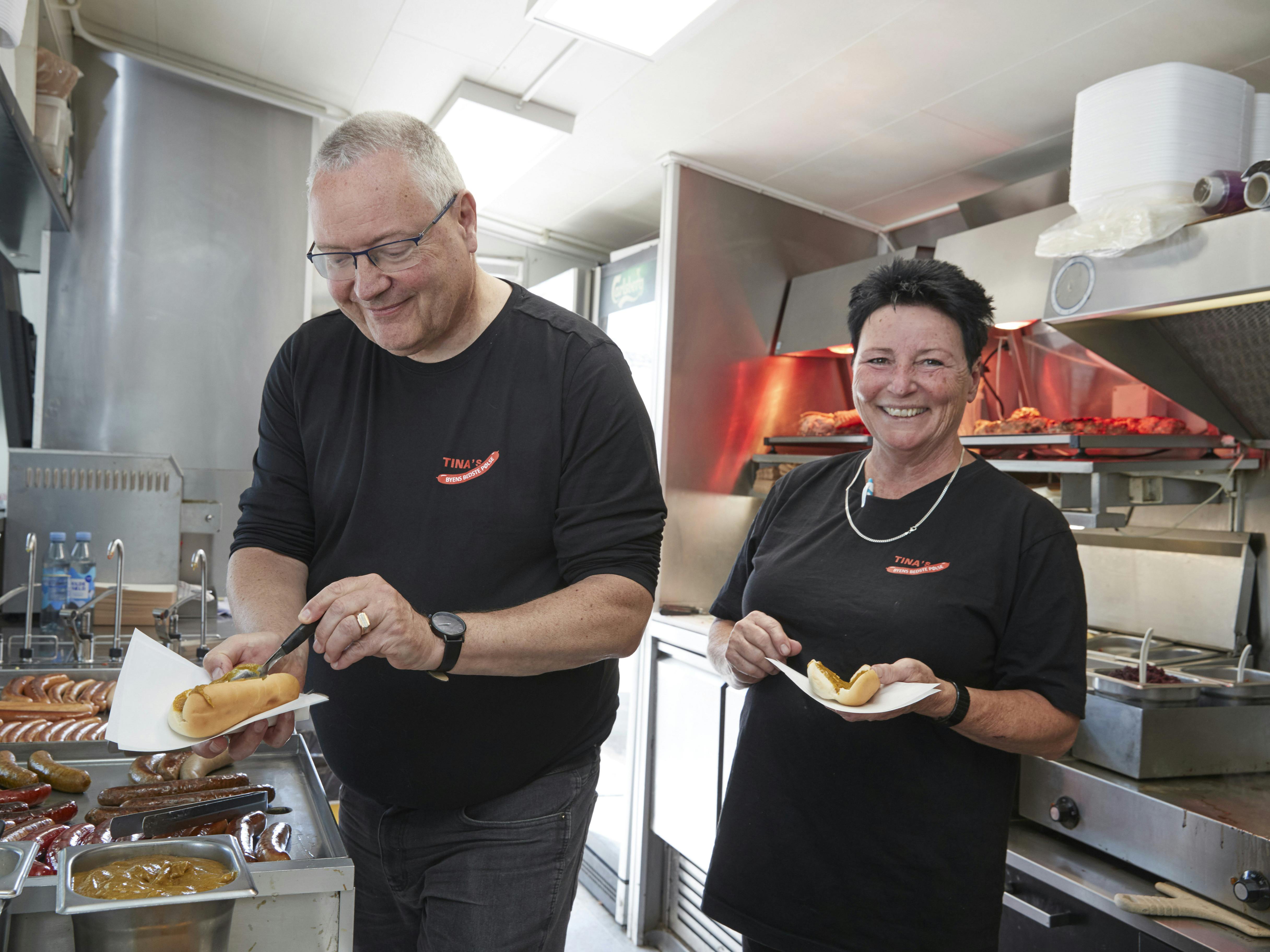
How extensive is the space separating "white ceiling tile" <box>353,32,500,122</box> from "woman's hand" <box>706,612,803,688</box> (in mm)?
2337

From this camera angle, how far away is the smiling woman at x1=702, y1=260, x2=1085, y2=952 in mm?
1470

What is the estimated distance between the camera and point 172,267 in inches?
142

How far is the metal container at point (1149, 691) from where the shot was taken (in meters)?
1.99

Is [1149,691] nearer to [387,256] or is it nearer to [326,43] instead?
[387,256]

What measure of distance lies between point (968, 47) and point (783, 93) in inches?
24.1

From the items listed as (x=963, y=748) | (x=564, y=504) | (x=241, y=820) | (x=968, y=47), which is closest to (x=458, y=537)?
(x=564, y=504)

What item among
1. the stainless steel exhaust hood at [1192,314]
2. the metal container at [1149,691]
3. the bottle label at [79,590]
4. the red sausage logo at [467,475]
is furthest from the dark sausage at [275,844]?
the stainless steel exhaust hood at [1192,314]

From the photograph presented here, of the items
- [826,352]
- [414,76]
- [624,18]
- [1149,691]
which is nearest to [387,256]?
[624,18]

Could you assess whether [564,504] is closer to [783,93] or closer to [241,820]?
[241,820]

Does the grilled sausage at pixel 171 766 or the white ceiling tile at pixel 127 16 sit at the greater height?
the white ceiling tile at pixel 127 16

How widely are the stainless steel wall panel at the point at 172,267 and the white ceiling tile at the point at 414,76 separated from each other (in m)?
0.53

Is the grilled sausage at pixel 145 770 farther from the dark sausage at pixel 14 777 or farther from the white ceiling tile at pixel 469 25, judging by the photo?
the white ceiling tile at pixel 469 25

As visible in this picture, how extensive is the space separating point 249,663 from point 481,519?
0.37 metres

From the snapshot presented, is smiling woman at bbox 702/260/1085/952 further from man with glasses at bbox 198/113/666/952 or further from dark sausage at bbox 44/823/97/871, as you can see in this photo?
dark sausage at bbox 44/823/97/871
